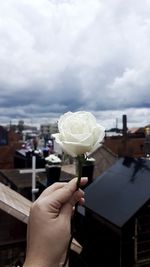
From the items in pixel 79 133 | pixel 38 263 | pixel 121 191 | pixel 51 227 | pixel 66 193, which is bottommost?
pixel 121 191

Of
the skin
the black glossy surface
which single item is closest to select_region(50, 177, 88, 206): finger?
the skin

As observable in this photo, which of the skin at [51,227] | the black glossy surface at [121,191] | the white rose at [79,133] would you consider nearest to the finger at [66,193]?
the skin at [51,227]

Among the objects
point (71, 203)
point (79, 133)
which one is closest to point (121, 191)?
point (71, 203)

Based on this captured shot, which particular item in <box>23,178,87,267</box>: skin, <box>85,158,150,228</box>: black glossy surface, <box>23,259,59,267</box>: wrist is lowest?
<box>85,158,150,228</box>: black glossy surface

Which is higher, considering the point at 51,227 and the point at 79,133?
the point at 79,133

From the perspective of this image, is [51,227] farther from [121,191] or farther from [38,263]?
[121,191]

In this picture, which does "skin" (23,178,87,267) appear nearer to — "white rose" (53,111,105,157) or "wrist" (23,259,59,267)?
"wrist" (23,259,59,267)

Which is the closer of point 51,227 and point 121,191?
point 51,227
